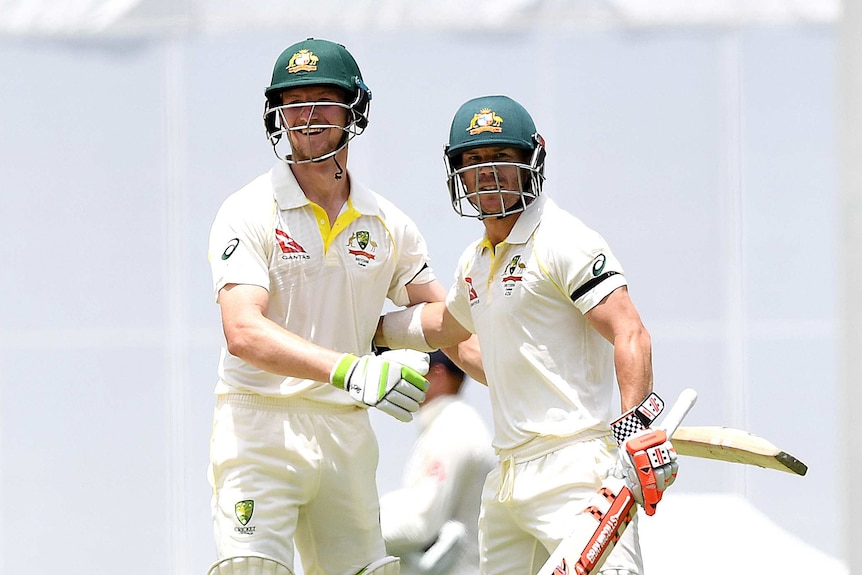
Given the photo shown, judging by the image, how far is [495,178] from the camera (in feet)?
9.94

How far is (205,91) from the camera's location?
5961mm

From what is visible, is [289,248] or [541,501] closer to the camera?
[541,501]

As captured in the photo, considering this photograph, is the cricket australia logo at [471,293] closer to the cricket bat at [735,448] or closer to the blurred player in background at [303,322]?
the blurred player in background at [303,322]

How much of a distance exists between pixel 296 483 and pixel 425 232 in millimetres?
2855

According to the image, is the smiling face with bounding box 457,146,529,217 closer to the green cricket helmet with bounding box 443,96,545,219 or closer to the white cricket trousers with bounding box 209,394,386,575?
the green cricket helmet with bounding box 443,96,545,219

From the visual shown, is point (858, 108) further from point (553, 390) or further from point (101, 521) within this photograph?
point (101, 521)

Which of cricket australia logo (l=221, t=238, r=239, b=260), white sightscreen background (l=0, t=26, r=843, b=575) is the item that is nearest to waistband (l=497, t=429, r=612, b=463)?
Answer: cricket australia logo (l=221, t=238, r=239, b=260)

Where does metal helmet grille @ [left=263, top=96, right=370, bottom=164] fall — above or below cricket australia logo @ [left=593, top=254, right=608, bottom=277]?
above

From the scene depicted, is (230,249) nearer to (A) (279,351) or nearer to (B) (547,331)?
(A) (279,351)

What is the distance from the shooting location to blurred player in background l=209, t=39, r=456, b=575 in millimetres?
2998

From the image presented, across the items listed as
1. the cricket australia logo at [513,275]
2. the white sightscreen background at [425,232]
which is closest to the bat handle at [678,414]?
the cricket australia logo at [513,275]

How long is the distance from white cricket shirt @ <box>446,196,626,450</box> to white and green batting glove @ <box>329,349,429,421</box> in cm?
28

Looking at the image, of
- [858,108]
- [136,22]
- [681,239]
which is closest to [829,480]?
[681,239]

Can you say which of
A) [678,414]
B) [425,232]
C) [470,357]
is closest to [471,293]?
[470,357]
